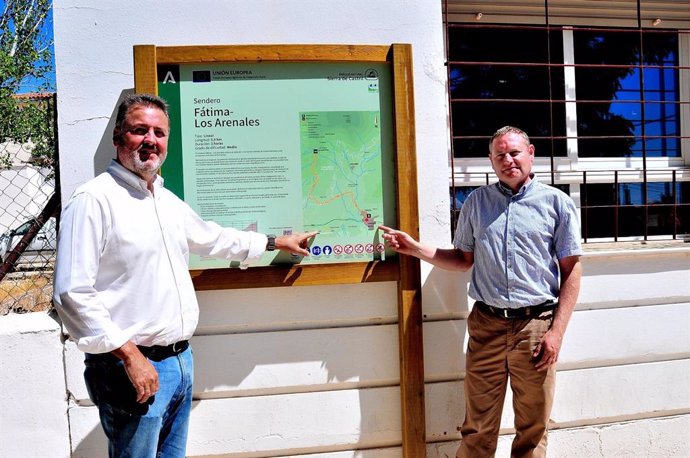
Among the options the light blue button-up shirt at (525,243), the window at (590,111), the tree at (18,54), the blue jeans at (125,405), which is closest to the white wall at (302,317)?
the light blue button-up shirt at (525,243)

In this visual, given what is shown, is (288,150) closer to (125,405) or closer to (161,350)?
(161,350)

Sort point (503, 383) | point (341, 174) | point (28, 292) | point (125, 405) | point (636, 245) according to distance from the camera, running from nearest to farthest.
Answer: point (125, 405) < point (503, 383) < point (341, 174) < point (28, 292) < point (636, 245)

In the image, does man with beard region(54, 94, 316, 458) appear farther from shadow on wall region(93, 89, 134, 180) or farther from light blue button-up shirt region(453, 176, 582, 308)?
light blue button-up shirt region(453, 176, 582, 308)

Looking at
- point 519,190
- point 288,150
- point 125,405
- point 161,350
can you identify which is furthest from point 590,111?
point 125,405

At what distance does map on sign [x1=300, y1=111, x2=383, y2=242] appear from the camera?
2.64m

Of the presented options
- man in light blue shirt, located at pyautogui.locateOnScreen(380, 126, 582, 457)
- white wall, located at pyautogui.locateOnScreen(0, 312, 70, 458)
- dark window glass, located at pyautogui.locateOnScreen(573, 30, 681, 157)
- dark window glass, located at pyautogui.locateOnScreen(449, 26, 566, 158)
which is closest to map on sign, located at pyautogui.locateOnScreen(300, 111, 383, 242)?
man in light blue shirt, located at pyautogui.locateOnScreen(380, 126, 582, 457)

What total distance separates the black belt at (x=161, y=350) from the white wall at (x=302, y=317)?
0.65 meters

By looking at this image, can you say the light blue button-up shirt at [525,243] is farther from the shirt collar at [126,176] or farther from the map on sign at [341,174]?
the shirt collar at [126,176]

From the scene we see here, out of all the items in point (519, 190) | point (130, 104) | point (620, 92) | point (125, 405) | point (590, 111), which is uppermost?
point (620, 92)

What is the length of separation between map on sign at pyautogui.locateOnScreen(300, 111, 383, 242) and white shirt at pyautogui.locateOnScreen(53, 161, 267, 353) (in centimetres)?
73

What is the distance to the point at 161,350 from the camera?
1968mm

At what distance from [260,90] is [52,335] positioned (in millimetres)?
1557

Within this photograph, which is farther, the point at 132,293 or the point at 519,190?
the point at 519,190

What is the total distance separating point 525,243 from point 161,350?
5.37 ft
